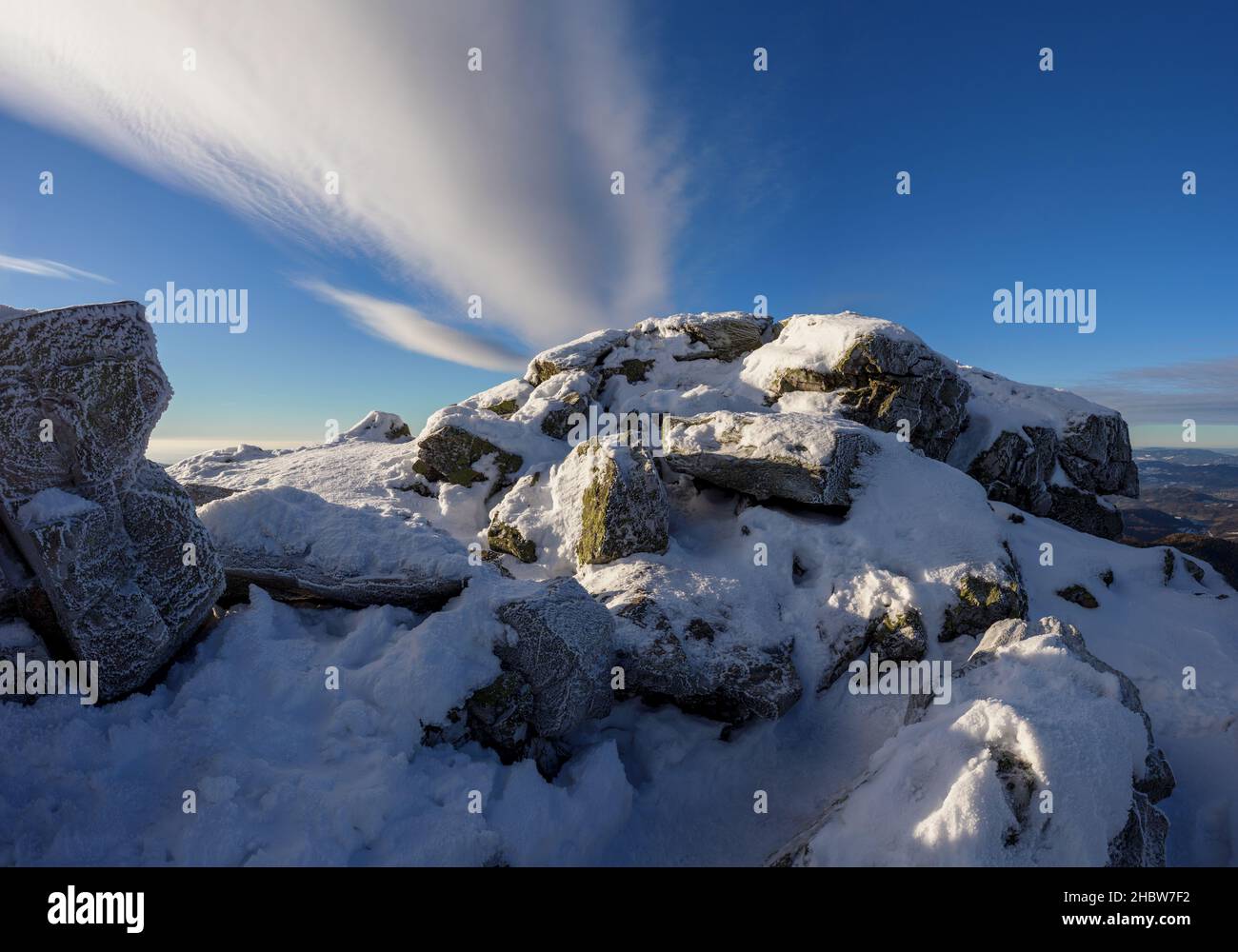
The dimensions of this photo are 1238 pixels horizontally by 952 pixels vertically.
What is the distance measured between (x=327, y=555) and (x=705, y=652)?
7910mm

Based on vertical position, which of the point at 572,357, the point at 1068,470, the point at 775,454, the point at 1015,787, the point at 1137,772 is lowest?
the point at 1137,772

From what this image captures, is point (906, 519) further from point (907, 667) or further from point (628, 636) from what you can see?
point (628, 636)

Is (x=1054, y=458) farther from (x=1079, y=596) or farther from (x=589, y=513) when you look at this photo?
(x=589, y=513)

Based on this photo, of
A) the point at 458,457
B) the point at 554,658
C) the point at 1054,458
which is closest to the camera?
the point at 554,658

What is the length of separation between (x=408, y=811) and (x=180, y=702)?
348 cm

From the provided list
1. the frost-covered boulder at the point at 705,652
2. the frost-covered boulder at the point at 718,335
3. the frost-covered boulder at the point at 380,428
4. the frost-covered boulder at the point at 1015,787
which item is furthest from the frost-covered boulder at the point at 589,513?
the frost-covered boulder at the point at 380,428

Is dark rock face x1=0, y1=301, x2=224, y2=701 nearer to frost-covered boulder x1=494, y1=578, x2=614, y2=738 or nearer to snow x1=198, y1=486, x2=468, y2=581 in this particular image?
snow x1=198, y1=486, x2=468, y2=581
